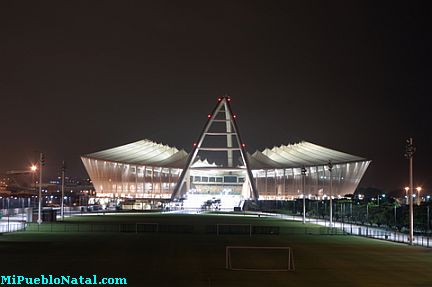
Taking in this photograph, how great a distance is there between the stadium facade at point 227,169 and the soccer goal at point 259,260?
12115 cm

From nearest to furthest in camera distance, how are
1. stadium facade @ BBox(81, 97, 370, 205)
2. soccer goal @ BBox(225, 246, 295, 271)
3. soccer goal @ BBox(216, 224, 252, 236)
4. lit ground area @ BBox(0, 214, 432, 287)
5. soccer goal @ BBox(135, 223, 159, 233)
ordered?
lit ground area @ BBox(0, 214, 432, 287) < soccer goal @ BBox(225, 246, 295, 271) < soccer goal @ BBox(216, 224, 252, 236) < soccer goal @ BBox(135, 223, 159, 233) < stadium facade @ BBox(81, 97, 370, 205)

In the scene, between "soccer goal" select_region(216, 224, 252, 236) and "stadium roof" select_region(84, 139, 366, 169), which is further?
"stadium roof" select_region(84, 139, 366, 169)

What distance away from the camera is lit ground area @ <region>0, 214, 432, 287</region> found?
2444 centimetres

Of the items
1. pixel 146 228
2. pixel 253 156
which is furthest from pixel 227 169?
pixel 146 228

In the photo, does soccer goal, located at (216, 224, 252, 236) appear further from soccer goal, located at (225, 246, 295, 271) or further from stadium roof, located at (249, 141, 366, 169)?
stadium roof, located at (249, 141, 366, 169)

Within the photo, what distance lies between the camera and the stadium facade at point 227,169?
163125 millimetres

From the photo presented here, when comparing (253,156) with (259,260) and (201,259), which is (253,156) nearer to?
(259,260)

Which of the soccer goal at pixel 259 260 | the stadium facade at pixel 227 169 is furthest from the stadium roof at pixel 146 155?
the soccer goal at pixel 259 260

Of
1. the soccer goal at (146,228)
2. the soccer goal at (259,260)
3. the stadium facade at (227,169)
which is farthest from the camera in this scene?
the stadium facade at (227,169)

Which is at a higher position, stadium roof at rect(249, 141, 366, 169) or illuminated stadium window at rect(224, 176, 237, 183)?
stadium roof at rect(249, 141, 366, 169)

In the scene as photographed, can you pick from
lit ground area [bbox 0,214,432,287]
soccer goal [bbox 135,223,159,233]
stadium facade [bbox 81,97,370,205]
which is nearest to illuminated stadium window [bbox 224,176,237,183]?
stadium facade [bbox 81,97,370,205]

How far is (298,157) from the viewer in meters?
180

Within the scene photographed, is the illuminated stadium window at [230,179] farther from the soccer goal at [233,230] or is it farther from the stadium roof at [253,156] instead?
the soccer goal at [233,230]

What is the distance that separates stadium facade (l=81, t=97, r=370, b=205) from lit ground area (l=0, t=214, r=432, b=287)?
370 feet
